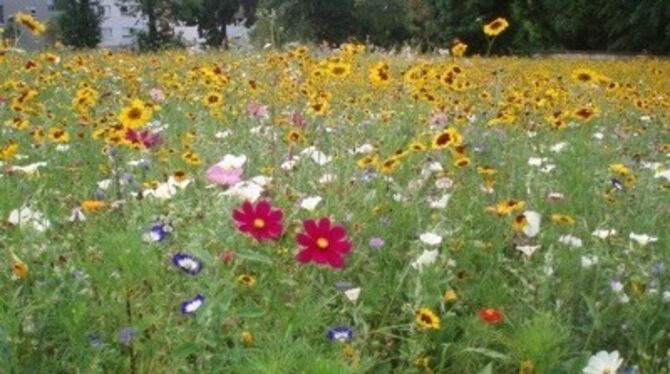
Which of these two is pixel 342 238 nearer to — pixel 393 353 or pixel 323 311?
pixel 323 311

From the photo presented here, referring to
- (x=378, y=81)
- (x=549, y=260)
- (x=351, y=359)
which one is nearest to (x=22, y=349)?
(x=351, y=359)

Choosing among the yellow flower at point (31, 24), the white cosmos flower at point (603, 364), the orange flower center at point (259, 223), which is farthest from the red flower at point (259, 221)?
the yellow flower at point (31, 24)

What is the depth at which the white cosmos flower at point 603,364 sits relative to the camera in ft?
5.71

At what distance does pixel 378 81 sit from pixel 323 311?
189cm

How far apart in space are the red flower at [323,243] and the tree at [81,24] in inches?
Result: 1157

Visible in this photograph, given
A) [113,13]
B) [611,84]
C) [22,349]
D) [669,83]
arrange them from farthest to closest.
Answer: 1. [113,13]
2. [669,83]
3. [611,84]
4. [22,349]

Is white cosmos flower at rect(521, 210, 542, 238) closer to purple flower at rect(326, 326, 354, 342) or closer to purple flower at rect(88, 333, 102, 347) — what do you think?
purple flower at rect(326, 326, 354, 342)

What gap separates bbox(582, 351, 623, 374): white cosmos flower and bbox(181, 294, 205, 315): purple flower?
2.73 feet

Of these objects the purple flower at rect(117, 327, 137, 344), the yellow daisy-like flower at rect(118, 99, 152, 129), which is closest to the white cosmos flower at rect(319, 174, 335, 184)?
the yellow daisy-like flower at rect(118, 99, 152, 129)

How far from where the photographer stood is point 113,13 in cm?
7369

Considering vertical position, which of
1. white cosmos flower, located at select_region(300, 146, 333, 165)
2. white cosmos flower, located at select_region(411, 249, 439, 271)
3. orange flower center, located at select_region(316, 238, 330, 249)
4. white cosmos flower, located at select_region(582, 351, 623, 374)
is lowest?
white cosmos flower, located at select_region(300, 146, 333, 165)

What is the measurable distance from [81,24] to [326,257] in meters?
31.0

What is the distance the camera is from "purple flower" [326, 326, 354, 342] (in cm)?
168

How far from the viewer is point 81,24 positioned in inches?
1201
